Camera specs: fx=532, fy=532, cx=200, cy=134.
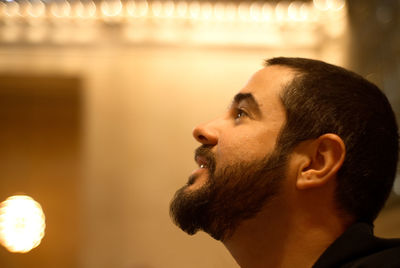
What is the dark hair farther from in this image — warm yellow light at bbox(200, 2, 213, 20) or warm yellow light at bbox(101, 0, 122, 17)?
warm yellow light at bbox(101, 0, 122, 17)

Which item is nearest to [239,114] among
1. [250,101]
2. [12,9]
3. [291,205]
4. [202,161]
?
[250,101]

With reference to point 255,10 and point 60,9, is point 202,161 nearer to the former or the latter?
point 255,10

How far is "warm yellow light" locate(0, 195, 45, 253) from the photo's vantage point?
8.36 feet

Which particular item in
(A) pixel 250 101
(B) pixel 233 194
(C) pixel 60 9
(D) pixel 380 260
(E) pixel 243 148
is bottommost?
(D) pixel 380 260

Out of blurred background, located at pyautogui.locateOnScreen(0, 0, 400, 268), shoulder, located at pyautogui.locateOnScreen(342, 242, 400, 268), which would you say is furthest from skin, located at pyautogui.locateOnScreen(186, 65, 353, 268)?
blurred background, located at pyautogui.locateOnScreen(0, 0, 400, 268)

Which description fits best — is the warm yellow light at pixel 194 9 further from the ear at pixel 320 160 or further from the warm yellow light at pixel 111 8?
the ear at pixel 320 160

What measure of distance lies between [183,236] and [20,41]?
1.42 meters

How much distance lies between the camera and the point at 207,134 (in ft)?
4.25

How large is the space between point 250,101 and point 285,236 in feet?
1.11

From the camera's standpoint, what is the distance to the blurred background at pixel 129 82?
254cm

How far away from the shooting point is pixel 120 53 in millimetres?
2818

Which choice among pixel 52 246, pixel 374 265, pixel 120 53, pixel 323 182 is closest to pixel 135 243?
pixel 52 246

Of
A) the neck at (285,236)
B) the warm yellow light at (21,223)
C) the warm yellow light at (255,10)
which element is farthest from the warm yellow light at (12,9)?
the neck at (285,236)

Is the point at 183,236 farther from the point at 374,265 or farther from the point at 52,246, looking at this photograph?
the point at 374,265
